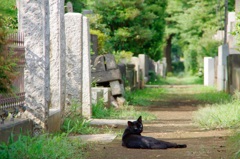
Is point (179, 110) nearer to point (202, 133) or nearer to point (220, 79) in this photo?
point (202, 133)

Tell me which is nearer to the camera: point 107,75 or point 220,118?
point 220,118

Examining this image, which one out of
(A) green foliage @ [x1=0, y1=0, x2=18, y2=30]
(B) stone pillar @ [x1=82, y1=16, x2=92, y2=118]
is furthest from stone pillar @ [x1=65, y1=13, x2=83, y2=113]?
(A) green foliage @ [x1=0, y1=0, x2=18, y2=30]

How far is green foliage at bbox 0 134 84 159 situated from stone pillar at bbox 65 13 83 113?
4165mm

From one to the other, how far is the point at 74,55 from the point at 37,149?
18.4 feet

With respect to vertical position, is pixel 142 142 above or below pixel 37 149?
below

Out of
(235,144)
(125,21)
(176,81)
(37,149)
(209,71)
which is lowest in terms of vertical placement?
(176,81)

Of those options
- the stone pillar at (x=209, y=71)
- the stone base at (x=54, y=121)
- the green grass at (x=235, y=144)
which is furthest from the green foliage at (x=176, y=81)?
the green grass at (x=235, y=144)

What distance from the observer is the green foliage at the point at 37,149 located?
7.69m

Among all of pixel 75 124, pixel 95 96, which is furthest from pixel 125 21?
pixel 75 124

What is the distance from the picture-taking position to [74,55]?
43.8 ft

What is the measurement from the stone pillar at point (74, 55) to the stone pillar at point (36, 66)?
3557 mm

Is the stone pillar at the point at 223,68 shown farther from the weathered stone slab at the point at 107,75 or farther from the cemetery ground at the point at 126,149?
the cemetery ground at the point at 126,149

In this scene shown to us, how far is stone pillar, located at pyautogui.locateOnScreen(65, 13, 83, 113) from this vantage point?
13273mm

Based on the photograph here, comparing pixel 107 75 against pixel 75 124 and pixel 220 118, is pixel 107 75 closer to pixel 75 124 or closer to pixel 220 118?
pixel 220 118
